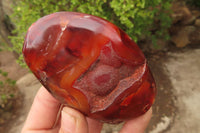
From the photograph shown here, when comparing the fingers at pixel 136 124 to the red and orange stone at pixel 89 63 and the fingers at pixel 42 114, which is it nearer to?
the red and orange stone at pixel 89 63

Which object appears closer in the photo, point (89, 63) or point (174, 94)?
point (89, 63)

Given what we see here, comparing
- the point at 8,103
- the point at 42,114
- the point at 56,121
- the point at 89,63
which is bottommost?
the point at 8,103

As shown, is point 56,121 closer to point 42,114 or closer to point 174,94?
point 42,114

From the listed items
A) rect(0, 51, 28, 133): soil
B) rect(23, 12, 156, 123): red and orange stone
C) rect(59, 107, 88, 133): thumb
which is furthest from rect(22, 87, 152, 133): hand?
rect(0, 51, 28, 133): soil

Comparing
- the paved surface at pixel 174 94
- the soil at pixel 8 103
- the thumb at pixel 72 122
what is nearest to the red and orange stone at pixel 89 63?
the thumb at pixel 72 122

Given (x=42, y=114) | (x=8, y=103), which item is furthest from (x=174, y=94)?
(x=8, y=103)

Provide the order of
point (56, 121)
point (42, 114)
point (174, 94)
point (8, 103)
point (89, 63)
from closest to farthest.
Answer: point (89, 63) → point (42, 114) → point (56, 121) → point (174, 94) → point (8, 103)

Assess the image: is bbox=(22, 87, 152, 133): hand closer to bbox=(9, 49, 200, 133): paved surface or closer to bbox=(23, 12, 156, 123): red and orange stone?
bbox=(23, 12, 156, 123): red and orange stone
